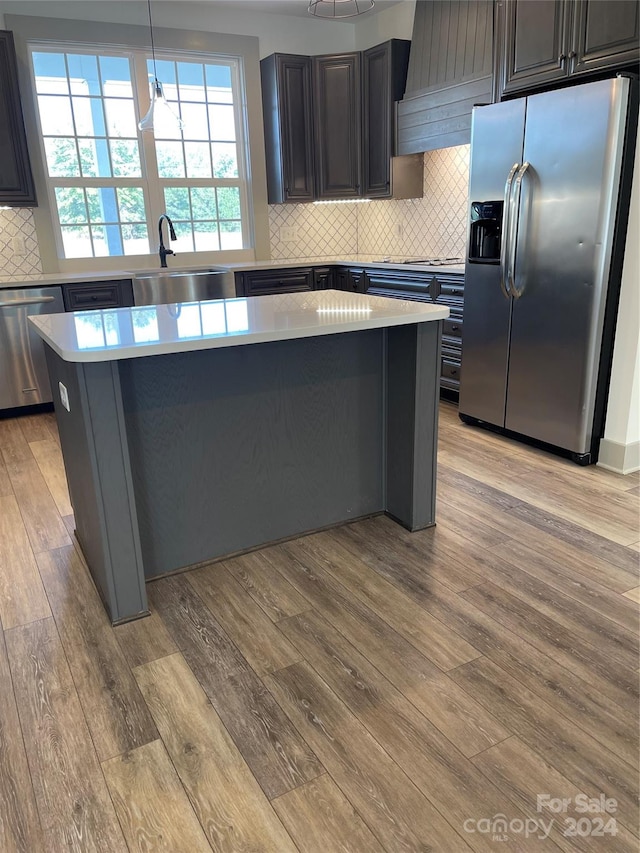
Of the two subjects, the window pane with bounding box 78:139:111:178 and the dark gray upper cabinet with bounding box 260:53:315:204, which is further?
the dark gray upper cabinet with bounding box 260:53:315:204

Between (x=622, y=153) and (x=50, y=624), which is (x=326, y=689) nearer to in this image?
(x=50, y=624)

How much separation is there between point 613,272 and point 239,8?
3.77m

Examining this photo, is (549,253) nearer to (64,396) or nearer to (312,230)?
(64,396)

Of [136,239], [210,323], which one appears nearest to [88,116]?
[136,239]

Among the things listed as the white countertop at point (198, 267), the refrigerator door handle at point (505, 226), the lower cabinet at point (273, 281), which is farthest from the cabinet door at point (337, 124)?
the refrigerator door handle at point (505, 226)

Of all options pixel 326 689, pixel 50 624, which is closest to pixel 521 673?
pixel 326 689

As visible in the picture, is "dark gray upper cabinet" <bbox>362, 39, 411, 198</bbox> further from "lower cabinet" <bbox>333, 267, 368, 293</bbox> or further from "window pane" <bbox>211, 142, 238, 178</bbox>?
"window pane" <bbox>211, 142, 238, 178</bbox>

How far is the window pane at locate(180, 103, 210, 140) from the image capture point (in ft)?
16.6

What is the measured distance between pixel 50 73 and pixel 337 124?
2.17m

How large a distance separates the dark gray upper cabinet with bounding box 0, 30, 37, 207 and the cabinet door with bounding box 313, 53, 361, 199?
2.19 metres

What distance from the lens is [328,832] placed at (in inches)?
53.1

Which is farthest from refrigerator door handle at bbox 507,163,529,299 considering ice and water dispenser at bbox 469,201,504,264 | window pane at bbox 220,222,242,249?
window pane at bbox 220,222,242,249

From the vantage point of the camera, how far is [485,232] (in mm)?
3537

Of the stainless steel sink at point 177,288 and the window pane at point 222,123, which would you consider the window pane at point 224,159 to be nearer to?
the window pane at point 222,123
